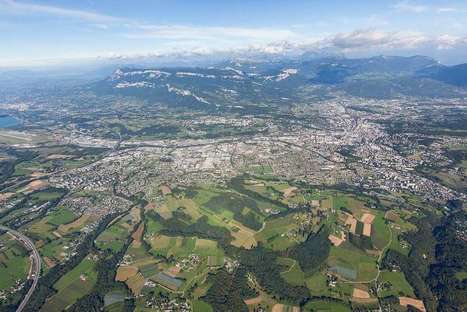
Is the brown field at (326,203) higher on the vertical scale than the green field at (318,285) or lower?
lower

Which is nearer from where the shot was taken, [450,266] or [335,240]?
[450,266]

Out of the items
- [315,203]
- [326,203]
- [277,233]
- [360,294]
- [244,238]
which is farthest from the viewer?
[315,203]

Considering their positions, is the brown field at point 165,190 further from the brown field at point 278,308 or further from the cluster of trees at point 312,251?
the brown field at point 278,308

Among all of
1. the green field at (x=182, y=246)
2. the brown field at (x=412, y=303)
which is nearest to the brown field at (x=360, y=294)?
the brown field at (x=412, y=303)

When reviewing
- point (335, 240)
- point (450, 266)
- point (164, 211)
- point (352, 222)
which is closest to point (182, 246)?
point (164, 211)

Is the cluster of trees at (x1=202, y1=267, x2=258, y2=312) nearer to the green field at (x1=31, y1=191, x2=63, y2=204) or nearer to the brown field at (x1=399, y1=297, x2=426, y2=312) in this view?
the brown field at (x1=399, y1=297, x2=426, y2=312)

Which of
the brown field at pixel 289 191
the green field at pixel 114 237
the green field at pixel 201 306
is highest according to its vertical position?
the green field at pixel 201 306

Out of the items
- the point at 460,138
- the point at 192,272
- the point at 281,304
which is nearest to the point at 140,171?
the point at 192,272

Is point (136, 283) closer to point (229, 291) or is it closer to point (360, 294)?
point (229, 291)
